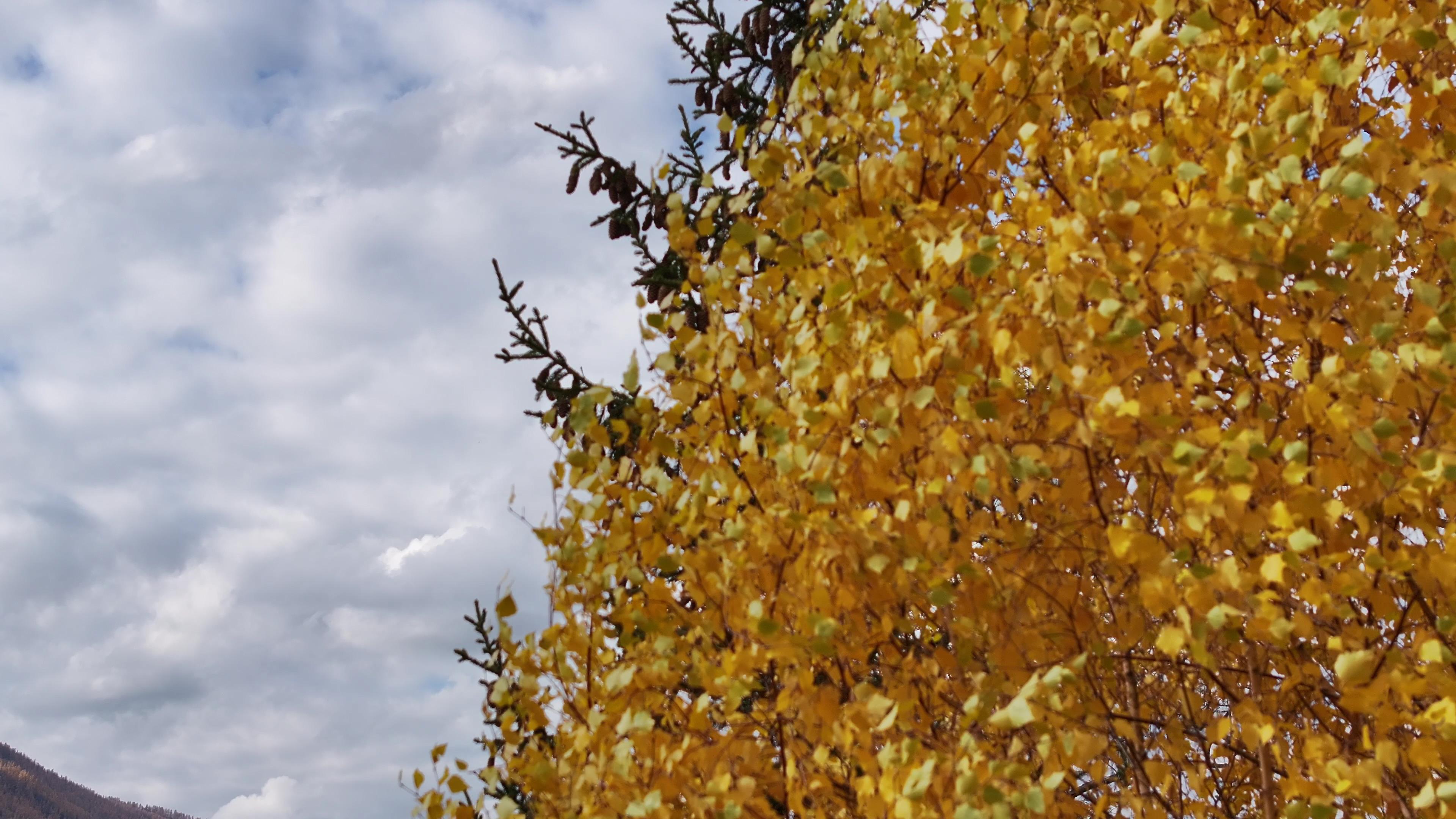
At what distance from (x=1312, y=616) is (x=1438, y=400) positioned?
2.96 ft

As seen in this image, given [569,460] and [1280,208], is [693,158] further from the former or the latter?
[1280,208]

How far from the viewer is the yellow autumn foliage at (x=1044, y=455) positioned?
2797 mm

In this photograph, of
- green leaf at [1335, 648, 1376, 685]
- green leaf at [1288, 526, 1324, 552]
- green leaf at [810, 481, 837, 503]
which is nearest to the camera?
green leaf at [1288, 526, 1324, 552]

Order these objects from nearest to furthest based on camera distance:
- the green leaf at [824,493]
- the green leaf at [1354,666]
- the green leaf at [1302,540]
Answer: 1. the green leaf at [1302,540]
2. the green leaf at [1354,666]
3. the green leaf at [824,493]

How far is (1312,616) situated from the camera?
3643 mm

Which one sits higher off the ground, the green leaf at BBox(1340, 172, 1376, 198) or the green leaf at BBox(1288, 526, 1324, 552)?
the green leaf at BBox(1340, 172, 1376, 198)

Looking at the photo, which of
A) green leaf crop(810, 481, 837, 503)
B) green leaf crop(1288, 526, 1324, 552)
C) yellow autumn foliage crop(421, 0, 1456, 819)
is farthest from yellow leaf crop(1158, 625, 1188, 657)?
green leaf crop(810, 481, 837, 503)

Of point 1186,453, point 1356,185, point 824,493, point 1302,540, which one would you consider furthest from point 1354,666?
point 824,493

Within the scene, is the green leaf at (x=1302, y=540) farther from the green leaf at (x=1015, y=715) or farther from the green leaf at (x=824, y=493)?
the green leaf at (x=824, y=493)

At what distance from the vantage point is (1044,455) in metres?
3.34

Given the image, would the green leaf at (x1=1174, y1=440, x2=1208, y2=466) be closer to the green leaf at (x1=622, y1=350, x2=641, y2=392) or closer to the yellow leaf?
the yellow leaf

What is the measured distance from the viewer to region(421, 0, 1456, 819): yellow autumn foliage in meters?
2.80

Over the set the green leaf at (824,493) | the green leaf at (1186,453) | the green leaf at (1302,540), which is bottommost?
the green leaf at (1302,540)

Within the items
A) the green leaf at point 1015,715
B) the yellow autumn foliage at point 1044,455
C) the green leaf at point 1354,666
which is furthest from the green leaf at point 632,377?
the green leaf at point 1354,666
